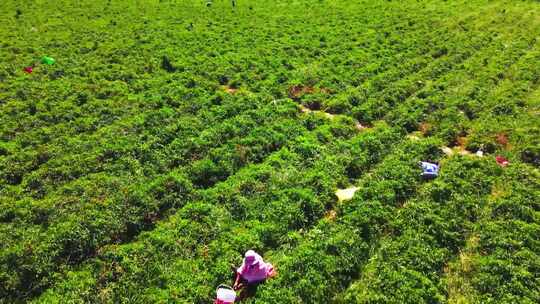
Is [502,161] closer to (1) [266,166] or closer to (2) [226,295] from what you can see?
(1) [266,166]

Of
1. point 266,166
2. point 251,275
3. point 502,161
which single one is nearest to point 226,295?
point 251,275

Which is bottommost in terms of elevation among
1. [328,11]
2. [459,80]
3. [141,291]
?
[141,291]

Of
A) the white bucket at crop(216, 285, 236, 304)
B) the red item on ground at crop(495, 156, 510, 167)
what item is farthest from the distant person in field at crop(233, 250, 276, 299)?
the red item on ground at crop(495, 156, 510, 167)

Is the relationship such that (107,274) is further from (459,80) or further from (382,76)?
(459,80)

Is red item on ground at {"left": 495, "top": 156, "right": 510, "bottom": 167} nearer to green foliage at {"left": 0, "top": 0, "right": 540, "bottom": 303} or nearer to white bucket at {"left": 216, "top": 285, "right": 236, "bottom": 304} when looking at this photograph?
green foliage at {"left": 0, "top": 0, "right": 540, "bottom": 303}

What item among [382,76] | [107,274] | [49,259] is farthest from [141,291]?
[382,76]

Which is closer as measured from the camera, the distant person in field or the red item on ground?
the distant person in field
